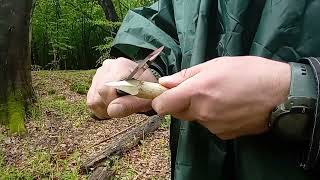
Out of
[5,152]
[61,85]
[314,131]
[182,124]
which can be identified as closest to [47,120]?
[5,152]

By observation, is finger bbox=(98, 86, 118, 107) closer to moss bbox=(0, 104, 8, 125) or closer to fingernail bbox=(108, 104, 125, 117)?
fingernail bbox=(108, 104, 125, 117)

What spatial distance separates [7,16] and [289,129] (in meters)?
4.03

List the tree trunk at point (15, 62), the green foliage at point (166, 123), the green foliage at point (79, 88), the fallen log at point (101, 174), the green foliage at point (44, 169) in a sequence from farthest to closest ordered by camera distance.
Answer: the green foliage at point (79, 88), the green foliage at point (166, 123), the tree trunk at point (15, 62), the green foliage at point (44, 169), the fallen log at point (101, 174)

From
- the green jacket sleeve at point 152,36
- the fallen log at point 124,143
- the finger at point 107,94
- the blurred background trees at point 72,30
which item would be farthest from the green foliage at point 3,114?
the blurred background trees at point 72,30

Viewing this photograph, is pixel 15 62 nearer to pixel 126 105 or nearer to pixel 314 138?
pixel 126 105

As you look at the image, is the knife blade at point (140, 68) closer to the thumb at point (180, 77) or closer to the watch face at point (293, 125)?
the thumb at point (180, 77)

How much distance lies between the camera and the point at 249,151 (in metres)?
0.99

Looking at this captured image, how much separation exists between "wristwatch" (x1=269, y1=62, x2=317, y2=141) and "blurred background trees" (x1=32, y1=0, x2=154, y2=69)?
27.3ft

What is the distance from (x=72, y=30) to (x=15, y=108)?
5.29 metres

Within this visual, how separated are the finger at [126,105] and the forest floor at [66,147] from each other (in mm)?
2543

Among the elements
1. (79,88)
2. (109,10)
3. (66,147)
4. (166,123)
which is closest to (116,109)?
(66,147)

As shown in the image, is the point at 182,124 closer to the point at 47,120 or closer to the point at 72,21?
the point at 47,120

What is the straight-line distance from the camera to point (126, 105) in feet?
3.52

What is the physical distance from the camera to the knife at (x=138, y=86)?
1.01 meters
